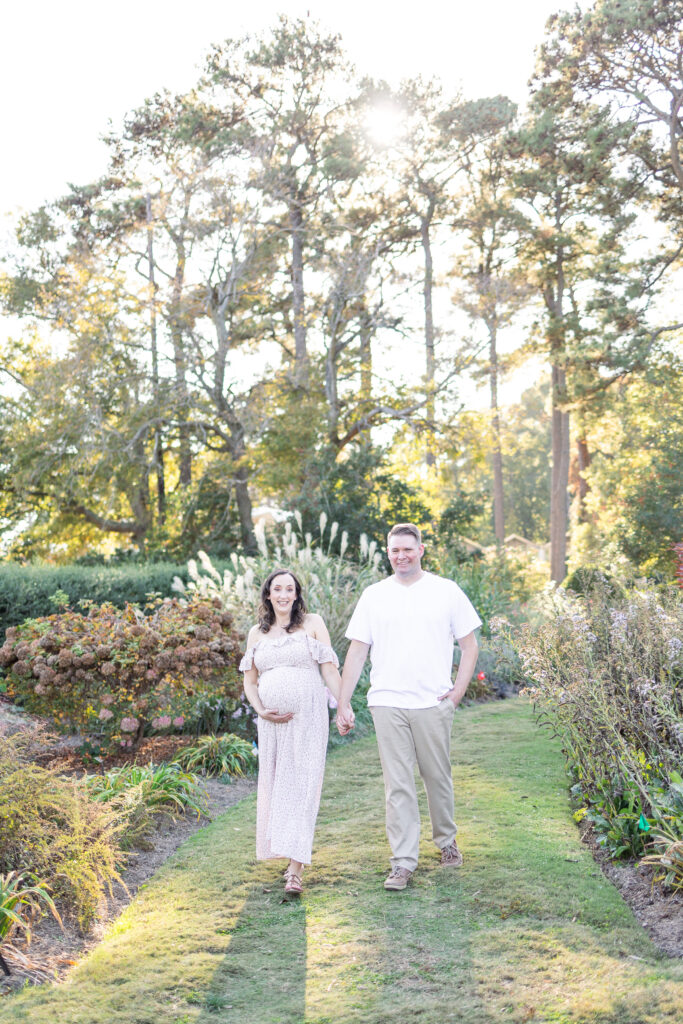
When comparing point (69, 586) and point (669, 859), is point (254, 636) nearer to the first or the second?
point (669, 859)

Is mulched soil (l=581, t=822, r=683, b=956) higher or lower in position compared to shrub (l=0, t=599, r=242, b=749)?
lower

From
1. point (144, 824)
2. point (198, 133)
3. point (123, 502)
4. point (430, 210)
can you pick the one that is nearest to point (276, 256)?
point (198, 133)

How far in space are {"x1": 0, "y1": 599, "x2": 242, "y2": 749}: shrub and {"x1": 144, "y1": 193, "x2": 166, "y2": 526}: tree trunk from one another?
1062 cm

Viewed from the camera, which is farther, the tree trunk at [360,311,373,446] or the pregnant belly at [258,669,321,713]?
the tree trunk at [360,311,373,446]

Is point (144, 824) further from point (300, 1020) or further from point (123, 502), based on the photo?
point (123, 502)

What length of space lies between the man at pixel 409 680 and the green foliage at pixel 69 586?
6.07 m

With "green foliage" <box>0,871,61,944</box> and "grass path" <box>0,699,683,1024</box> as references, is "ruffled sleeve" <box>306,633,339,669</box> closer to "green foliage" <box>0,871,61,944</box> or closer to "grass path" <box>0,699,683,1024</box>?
"grass path" <box>0,699,683,1024</box>

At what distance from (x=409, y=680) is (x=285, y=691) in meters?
0.62

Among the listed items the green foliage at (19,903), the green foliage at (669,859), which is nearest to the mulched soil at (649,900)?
the green foliage at (669,859)

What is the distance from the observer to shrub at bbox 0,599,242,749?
6980 millimetres

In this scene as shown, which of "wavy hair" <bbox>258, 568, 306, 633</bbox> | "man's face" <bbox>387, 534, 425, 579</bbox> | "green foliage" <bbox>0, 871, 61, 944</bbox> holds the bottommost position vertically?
"green foliage" <bbox>0, 871, 61, 944</bbox>

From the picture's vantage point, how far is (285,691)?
4715 millimetres

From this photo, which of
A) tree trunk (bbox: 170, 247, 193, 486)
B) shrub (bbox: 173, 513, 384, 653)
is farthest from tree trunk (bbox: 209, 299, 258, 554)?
shrub (bbox: 173, 513, 384, 653)

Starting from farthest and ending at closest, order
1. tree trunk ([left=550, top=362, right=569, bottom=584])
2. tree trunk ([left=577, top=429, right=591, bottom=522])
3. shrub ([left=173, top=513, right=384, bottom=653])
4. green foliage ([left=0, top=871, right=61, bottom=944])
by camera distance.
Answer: tree trunk ([left=577, top=429, right=591, bottom=522]) < tree trunk ([left=550, top=362, right=569, bottom=584]) < shrub ([left=173, top=513, right=384, bottom=653]) < green foliage ([left=0, top=871, right=61, bottom=944])
